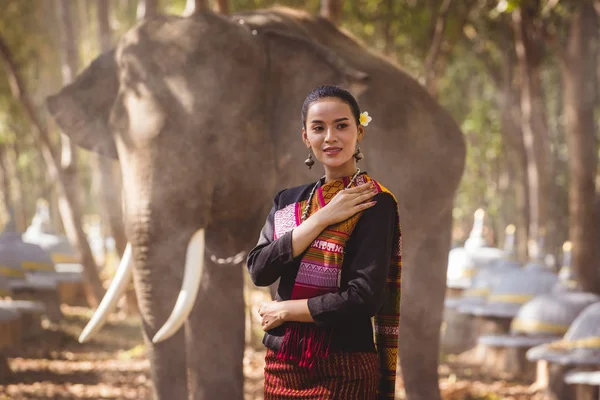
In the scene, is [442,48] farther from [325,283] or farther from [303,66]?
[325,283]

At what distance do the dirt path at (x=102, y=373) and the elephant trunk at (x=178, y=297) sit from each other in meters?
2.37

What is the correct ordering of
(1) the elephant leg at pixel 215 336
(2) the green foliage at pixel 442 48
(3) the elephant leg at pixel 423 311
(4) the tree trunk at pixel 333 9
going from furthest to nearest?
(2) the green foliage at pixel 442 48
(4) the tree trunk at pixel 333 9
(3) the elephant leg at pixel 423 311
(1) the elephant leg at pixel 215 336

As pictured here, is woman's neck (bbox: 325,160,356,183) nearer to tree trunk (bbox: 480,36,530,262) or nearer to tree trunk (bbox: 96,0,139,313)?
tree trunk (bbox: 96,0,139,313)

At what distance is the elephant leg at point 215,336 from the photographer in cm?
605

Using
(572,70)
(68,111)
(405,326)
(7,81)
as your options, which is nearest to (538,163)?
(572,70)

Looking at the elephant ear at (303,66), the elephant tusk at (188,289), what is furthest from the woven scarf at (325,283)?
the elephant ear at (303,66)

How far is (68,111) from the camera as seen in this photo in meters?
6.04

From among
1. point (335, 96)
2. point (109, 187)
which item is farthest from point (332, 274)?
point (109, 187)

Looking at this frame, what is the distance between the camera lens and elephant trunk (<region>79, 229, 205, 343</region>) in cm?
468

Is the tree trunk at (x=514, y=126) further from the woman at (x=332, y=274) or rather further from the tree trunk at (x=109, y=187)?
the woman at (x=332, y=274)

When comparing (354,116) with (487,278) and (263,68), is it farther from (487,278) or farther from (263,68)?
(487,278)

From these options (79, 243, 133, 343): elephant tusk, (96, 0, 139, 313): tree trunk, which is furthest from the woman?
(96, 0, 139, 313): tree trunk

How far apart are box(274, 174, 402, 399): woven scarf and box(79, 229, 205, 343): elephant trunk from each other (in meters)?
1.87

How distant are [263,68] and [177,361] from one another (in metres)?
1.70
